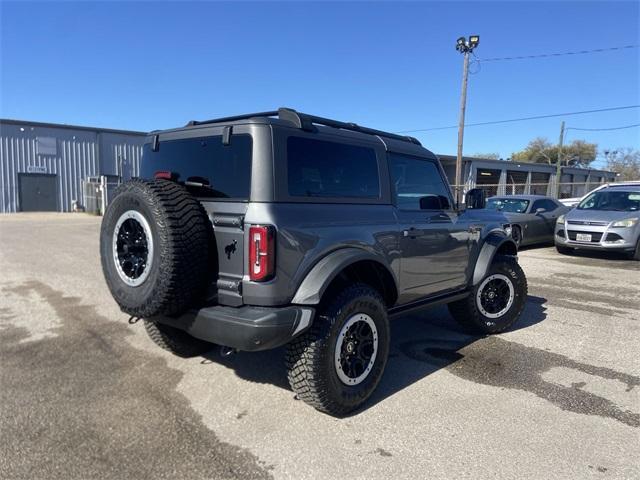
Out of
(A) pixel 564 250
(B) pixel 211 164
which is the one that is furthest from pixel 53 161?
(B) pixel 211 164

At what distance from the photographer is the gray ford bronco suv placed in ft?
9.56

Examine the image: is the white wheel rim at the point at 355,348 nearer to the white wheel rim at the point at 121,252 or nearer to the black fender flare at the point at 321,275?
the black fender flare at the point at 321,275

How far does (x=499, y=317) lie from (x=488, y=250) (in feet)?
2.60

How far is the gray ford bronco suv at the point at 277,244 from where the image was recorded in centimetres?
291

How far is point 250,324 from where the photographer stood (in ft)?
9.30

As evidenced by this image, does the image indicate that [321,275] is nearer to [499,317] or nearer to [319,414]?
[319,414]

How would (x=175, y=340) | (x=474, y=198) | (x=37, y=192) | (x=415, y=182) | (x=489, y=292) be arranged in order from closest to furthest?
(x=175, y=340)
(x=415, y=182)
(x=474, y=198)
(x=489, y=292)
(x=37, y=192)

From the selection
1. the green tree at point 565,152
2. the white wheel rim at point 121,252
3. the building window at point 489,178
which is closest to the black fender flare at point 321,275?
the white wheel rim at point 121,252

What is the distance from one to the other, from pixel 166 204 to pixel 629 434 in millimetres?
3352

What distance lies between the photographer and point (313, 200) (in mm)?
3230

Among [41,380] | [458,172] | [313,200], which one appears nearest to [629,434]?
[313,200]

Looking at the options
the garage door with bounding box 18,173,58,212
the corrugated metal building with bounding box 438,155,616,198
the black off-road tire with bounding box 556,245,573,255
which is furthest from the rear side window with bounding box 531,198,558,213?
the garage door with bounding box 18,173,58,212

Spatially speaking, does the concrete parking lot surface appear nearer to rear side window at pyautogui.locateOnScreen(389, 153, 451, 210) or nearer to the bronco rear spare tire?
the bronco rear spare tire

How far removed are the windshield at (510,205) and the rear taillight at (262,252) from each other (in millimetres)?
11084
